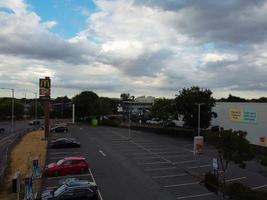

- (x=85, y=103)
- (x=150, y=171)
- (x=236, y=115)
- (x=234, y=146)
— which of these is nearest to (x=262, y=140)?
(x=236, y=115)

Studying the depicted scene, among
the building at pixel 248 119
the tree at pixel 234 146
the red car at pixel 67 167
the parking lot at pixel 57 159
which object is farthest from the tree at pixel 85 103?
the tree at pixel 234 146

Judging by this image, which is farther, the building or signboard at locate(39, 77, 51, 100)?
signboard at locate(39, 77, 51, 100)

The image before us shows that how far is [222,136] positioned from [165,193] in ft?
19.8

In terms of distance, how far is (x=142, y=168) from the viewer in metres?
43.6

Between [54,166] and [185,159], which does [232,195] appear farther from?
[185,159]

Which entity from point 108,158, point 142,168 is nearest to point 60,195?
point 142,168

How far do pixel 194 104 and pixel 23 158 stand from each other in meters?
39.5

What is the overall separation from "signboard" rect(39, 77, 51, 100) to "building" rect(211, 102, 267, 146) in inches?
1138

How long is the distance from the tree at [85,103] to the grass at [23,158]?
66.4m

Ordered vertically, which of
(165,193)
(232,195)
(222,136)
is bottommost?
(165,193)

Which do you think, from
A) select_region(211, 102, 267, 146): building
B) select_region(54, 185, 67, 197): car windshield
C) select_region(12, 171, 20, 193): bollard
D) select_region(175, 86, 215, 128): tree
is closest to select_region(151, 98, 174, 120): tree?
select_region(175, 86, 215, 128): tree

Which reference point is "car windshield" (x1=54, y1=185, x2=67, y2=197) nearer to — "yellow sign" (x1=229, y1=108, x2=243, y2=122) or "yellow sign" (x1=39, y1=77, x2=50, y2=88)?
"yellow sign" (x1=229, y1=108, x2=243, y2=122)

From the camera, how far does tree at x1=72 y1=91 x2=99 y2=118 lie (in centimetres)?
13688

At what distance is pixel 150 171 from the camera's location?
4191cm
